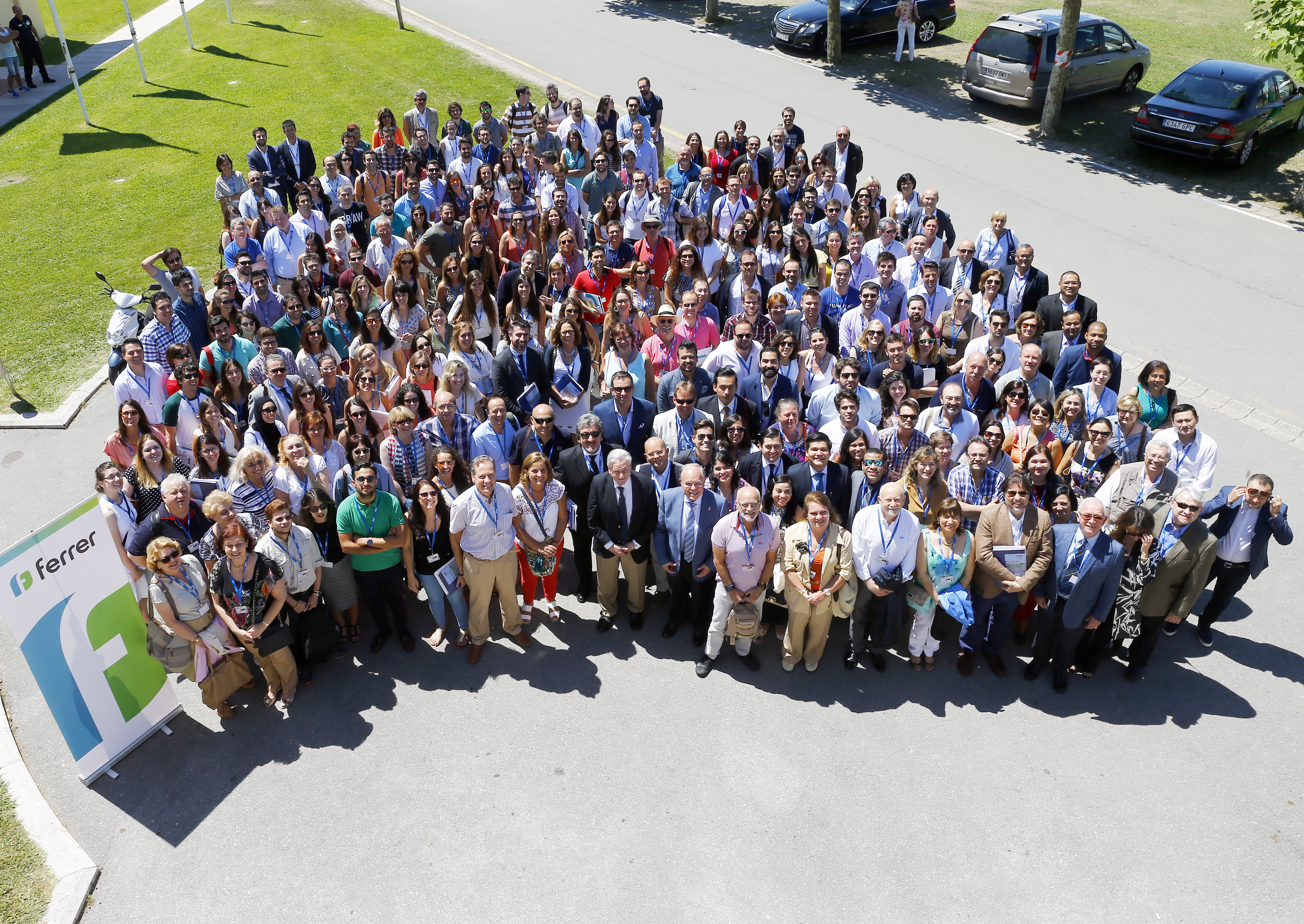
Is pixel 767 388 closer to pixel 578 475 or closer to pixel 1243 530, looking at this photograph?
pixel 578 475

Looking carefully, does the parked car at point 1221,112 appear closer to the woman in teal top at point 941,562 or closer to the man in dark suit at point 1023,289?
the man in dark suit at point 1023,289

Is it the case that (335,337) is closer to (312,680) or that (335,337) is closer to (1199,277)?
(312,680)

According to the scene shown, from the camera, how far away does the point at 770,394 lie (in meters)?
8.38

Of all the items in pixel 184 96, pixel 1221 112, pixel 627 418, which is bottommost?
pixel 184 96

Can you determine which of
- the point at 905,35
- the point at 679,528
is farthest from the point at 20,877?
the point at 905,35

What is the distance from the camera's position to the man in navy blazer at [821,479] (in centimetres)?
726

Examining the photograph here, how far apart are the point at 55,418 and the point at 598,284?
691 centimetres

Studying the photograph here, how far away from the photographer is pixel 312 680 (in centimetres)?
734

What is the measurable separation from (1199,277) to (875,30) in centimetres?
1319

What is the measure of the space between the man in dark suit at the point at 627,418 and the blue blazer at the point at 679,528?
0.72m

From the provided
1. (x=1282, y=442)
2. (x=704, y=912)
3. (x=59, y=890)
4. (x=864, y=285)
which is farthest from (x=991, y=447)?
(x=59, y=890)

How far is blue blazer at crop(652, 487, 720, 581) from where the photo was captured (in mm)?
7199

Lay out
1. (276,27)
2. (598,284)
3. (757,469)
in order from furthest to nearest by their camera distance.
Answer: (276,27), (598,284), (757,469)

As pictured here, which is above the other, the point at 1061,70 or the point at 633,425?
the point at 1061,70
